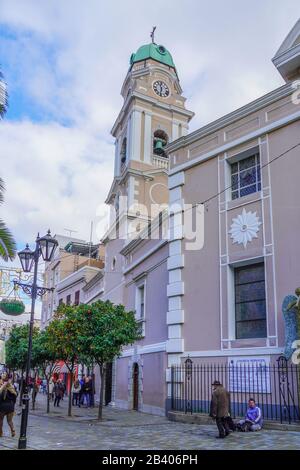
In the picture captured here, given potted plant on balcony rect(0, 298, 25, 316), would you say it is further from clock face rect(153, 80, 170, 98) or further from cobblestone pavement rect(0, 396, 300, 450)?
clock face rect(153, 80, 170, 98)

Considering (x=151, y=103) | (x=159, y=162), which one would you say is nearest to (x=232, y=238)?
(x=159, y=162)

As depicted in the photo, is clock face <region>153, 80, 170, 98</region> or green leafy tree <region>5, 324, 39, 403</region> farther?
clock face <region>153, 80, 170, 98</region>

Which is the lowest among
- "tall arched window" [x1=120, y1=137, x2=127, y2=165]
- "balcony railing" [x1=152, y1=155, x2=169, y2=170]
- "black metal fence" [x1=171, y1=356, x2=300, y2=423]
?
"black metal fence" [x1=171, y1=356, x2=300, y2=423]

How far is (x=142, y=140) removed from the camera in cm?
2997

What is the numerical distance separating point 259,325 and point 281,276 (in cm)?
165

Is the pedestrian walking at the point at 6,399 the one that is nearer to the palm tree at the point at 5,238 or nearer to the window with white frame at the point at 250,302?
the palm tree at the point at 5,238

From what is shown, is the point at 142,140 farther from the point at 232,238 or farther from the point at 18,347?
the point at 232,238

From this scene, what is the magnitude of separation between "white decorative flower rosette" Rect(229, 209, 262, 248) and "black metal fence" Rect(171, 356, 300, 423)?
3698 mm

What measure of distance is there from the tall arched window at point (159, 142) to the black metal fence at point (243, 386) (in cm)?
1715

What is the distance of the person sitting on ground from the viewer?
1245cm

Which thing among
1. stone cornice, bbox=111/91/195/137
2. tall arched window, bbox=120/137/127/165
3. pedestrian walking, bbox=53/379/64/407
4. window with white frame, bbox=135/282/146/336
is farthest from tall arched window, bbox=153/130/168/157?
pedestrian walking, bbox=53/379/64/407

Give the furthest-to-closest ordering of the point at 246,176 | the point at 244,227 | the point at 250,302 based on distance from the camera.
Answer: the point at 246,176
the point at 244,227
the point at 250,302

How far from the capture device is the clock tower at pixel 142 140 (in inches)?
1110

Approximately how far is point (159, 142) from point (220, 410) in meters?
21.3
